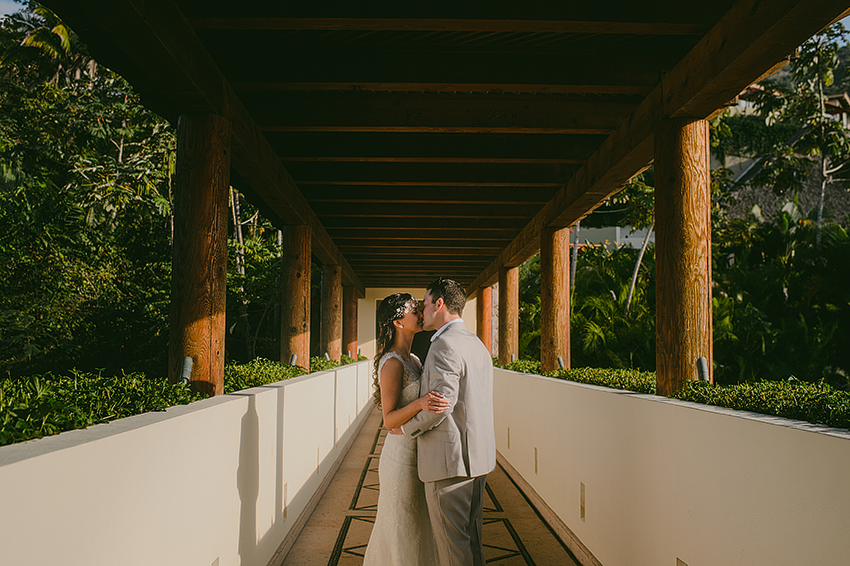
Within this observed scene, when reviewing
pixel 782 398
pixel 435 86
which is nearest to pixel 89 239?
pixel 435 86

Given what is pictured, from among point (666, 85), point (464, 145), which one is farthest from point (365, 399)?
point (666, 85)

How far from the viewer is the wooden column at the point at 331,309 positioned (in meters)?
12.0

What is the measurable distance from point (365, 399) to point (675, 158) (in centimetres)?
989

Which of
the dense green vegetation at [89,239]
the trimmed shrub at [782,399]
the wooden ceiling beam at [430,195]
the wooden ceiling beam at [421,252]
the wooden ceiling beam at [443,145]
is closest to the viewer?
the trimmed shrub at [782,399]

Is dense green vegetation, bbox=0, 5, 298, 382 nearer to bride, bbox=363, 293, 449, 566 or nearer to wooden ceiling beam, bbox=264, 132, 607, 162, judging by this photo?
wooden ceiling beam, bbox=264, 132, 607, 162

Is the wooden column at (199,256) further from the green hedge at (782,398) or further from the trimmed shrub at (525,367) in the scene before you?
the trimmed shrub at (525,367)

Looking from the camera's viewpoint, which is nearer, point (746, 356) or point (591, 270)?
point (746, 356)

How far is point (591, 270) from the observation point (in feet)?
61.5

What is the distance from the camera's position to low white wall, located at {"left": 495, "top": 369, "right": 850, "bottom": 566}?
6.07 feet

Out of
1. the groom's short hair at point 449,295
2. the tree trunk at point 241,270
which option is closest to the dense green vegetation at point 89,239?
the tree trunk at point 241,270

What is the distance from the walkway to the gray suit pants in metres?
1.42

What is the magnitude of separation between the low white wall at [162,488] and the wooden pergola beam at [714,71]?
304 centimetres

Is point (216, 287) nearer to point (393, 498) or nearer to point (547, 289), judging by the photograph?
point (393, 498)

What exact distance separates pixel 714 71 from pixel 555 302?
15.0 feet
